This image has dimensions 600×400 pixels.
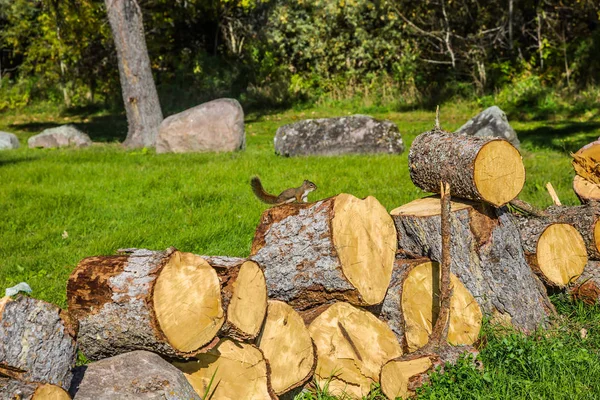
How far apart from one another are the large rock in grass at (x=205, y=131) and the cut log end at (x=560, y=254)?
338 inches

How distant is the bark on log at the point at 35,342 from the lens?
3010mm

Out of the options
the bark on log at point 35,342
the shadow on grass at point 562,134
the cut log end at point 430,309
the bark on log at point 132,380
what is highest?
the bark on log at point 35,342

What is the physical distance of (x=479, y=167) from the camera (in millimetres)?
4715

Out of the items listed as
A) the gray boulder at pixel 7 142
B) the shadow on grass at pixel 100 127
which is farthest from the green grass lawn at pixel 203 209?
the shadow on grass at pixel 100 127

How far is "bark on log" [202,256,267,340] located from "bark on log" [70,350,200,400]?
0.35 meters

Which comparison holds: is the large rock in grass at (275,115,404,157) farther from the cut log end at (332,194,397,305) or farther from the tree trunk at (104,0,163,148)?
the cut log end at (332,194,397,305)

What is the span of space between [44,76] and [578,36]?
17848 mm

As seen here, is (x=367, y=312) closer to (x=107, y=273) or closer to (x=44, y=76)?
(x=107, y=273)

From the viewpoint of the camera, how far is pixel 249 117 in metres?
21.3

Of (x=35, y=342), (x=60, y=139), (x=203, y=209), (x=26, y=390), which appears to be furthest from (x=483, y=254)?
(x=60, y=139)

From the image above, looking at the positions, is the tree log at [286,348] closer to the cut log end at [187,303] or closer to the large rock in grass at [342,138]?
the cut log end at [187,303]

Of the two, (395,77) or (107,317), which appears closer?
(107,317)

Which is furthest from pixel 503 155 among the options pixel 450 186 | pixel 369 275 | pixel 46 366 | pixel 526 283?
pixel 46 366

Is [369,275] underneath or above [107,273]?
underneath
